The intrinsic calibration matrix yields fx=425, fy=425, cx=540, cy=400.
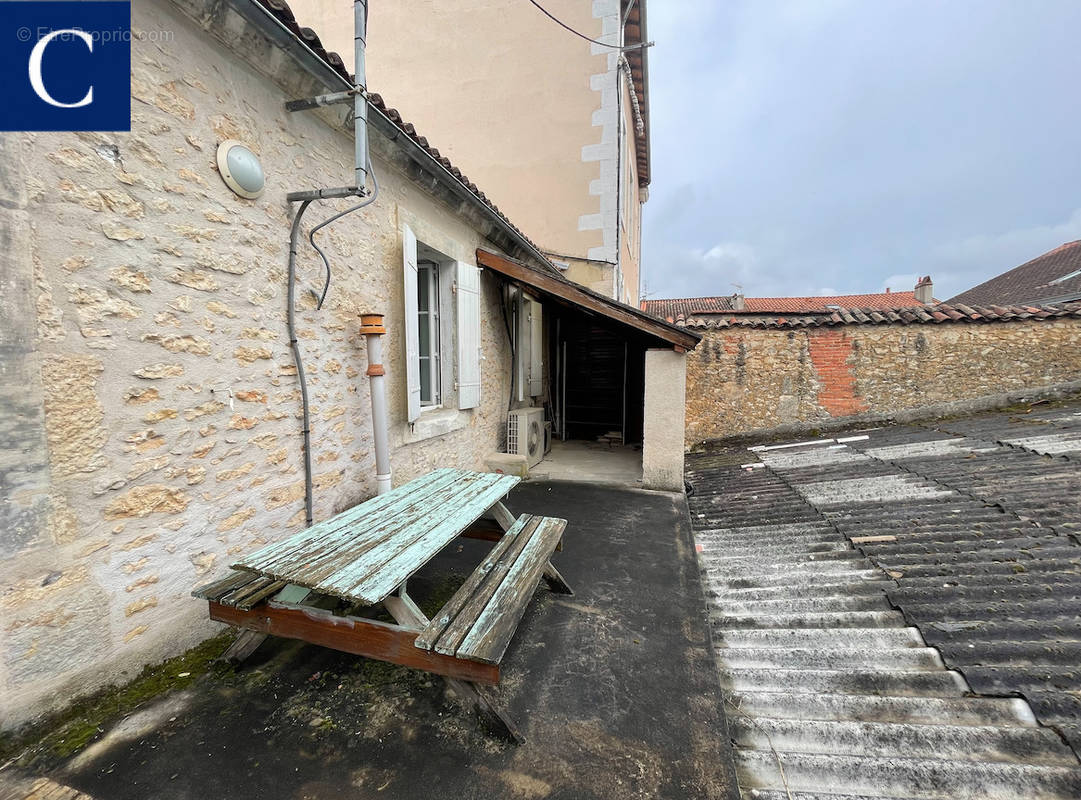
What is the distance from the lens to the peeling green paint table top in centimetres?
173

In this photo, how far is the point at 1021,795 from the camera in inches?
55.5

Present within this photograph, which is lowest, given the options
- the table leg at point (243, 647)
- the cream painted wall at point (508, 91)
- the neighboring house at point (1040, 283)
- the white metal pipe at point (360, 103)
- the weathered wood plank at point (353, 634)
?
the table leg at point (243, 647)

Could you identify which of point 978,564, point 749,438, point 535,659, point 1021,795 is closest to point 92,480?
point 535,659

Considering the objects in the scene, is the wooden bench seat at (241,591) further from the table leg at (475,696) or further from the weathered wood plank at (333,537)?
the table leg at (475,696)

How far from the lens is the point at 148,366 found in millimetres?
1954

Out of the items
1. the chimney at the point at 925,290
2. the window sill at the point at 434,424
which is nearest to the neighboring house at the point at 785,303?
the chimney at the point at 925,290

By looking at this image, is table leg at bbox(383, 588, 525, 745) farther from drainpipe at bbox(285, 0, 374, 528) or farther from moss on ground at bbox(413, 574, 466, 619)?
drainpipe at bbox(285, 0, 374, 528)

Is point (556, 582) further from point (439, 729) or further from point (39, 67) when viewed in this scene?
point (39, 67)

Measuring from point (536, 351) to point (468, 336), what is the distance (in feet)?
9.16

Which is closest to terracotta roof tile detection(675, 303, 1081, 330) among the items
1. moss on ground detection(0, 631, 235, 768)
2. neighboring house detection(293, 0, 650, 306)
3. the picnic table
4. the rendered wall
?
neighboring house detection(293, 0, 650, 306)

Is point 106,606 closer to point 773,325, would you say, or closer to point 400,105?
point 773,325

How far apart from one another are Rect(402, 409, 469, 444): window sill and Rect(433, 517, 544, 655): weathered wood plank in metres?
1.55

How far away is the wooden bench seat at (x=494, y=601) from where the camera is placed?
166 centimetres

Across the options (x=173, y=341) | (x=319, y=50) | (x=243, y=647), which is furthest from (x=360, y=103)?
(x=243, y=647)
